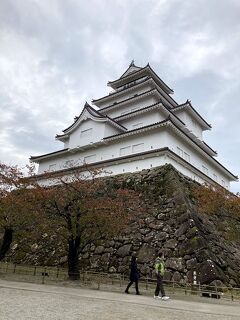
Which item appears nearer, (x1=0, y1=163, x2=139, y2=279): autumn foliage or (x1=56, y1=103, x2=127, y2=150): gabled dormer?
(x1=0, y1=163, x2=139, y2=279): autumn foliage

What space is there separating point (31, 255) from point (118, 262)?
646 centimetres

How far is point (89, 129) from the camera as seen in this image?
75.8ft

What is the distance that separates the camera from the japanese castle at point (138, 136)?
18844 millimetres

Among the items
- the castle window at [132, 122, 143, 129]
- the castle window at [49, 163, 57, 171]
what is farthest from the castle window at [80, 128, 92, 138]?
the castle window at [49, 163, 57, 171]

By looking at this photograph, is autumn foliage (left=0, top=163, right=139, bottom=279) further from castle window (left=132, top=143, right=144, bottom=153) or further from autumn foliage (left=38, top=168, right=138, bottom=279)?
castle window (left=132, top=143, right=144, bottom=153)

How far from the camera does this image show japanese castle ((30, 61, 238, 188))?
18.8 m

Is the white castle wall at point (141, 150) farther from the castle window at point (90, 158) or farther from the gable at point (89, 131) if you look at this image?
the gable at point (89, 131)

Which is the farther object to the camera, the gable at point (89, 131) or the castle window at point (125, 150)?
the gable at point (89, 131)

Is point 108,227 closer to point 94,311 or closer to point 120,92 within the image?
point 94,311

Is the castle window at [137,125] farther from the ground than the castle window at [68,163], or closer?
farther from the ground

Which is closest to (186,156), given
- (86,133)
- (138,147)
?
(138,147)

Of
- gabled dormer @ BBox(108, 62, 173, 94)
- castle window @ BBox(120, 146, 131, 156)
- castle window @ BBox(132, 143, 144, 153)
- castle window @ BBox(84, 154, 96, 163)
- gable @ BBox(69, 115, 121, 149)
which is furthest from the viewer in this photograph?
gabled dormer @ BBox(108, 62, 173, 94)

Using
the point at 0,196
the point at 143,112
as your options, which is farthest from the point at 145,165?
the point at 0,196

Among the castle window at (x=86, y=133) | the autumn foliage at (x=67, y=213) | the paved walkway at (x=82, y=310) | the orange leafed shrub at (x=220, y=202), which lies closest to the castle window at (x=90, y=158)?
the castle window at (x=86, y=133)
